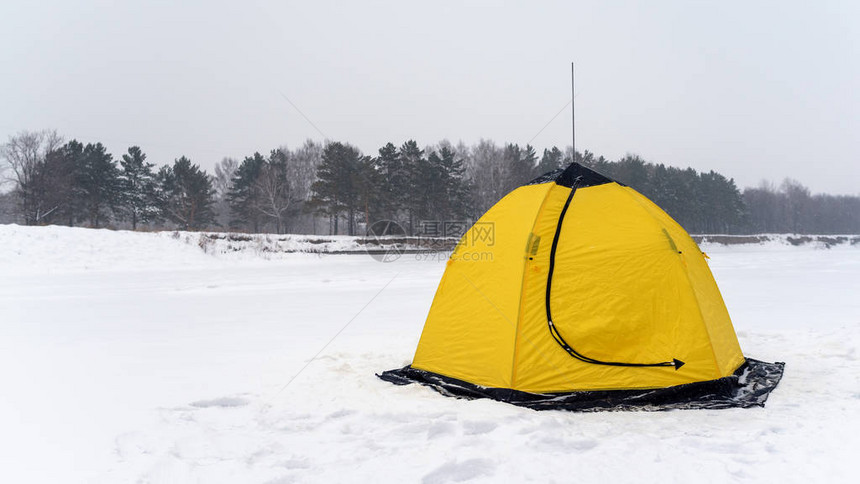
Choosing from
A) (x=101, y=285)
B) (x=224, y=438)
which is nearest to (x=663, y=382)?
(x=224, y=438)

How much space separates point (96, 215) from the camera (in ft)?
118

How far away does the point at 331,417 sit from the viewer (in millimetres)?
3537

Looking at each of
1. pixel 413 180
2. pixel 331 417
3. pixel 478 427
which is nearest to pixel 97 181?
pixel 413 180

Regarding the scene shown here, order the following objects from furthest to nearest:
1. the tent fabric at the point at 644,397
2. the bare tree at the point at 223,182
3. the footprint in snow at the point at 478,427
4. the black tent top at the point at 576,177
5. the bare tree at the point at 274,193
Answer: the bare tree at the point at 223,182, the bare tree at the point at 274,193, the black tent top at the point at 576,177, the tent fabric at the point at 644,397, the footprint in snow at the point at 478,427

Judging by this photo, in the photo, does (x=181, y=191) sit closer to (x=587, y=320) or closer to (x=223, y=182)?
(x=223, y=182)

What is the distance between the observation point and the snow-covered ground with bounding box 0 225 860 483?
267 cm

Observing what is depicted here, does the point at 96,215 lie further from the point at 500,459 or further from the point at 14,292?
the point at 500,459

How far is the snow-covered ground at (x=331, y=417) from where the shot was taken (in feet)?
8.75

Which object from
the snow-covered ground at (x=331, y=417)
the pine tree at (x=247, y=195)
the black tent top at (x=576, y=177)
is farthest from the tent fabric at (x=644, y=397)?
the pine tree at (x=247, y=195)

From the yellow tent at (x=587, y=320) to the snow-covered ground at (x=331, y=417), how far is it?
0.31 meters

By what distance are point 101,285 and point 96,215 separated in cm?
2946

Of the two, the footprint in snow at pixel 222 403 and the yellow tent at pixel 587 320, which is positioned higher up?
the yellow tent at pixel 587 320

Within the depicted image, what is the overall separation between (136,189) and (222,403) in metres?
42.8

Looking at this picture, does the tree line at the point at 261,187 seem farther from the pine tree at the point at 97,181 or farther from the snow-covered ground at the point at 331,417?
the snow-covered ground at the point at 331,417
